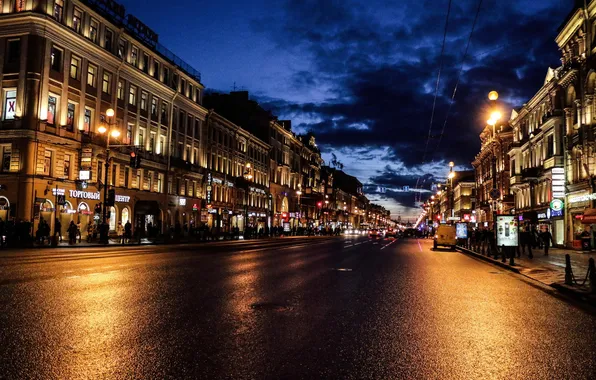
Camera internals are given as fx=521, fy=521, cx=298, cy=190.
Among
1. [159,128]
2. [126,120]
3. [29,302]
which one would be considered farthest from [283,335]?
[159,128]

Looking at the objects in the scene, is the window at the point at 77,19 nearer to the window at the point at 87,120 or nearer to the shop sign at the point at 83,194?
the window at the point at 87,120

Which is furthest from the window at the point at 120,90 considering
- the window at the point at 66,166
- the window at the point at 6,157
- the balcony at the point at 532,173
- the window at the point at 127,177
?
the balcony at the point at 532,173

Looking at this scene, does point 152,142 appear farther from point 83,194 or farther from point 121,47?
point 83,194

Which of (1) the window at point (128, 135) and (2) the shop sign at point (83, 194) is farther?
(1) the window at point (128, 135)

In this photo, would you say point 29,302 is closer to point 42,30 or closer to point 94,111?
point 42,30

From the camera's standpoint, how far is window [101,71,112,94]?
45.7 metres

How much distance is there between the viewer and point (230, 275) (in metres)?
15.1

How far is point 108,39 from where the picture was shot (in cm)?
4606

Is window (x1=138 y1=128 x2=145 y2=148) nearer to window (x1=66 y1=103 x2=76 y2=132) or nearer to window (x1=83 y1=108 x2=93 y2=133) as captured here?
window (x1=83 y1=108 x2=93 y2=133)

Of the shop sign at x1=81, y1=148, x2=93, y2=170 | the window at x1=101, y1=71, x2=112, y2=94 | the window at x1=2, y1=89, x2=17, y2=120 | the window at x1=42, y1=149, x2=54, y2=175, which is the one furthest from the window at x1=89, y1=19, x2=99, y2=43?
the window at x1=42, y1=149, x2=54, y2=175

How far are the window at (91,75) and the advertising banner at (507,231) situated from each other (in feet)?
111

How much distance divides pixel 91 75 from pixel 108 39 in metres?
4.21

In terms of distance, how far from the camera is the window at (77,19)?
41106mm

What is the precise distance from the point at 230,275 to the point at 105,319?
718 centimetres
